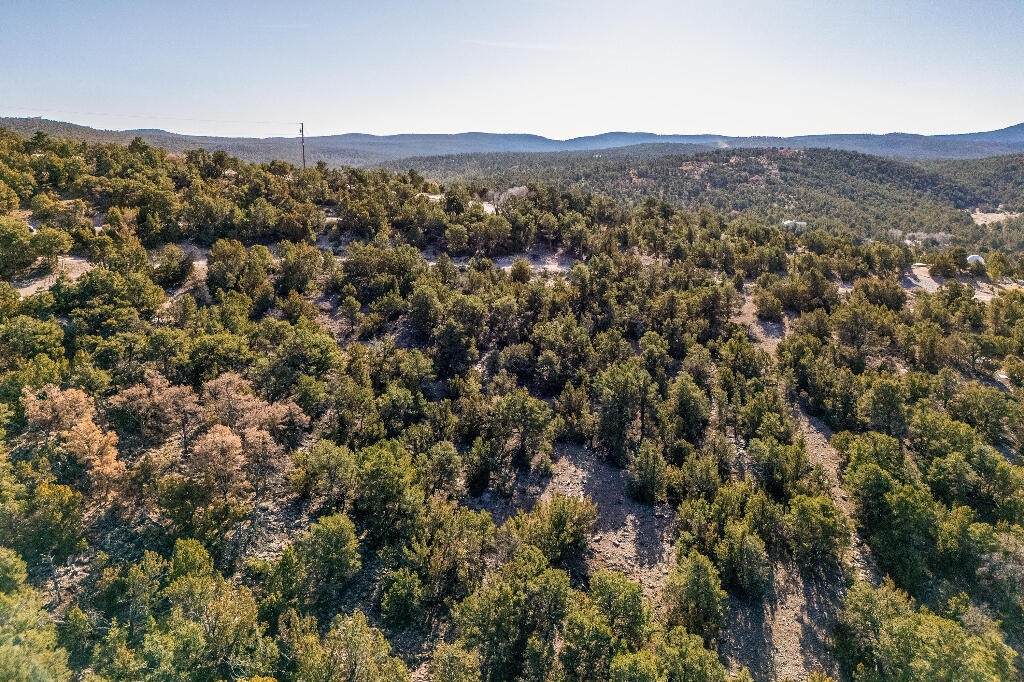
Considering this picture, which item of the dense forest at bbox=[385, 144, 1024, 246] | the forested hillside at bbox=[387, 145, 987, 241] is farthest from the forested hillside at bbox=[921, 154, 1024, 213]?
the forested hillside at bbox=[387, 145, 987, 241]

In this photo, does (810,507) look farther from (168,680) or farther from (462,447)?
(168,680)

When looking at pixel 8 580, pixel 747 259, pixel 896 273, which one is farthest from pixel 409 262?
pixel 896 273

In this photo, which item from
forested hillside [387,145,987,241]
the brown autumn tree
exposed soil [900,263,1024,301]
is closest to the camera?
the brown autumn tree

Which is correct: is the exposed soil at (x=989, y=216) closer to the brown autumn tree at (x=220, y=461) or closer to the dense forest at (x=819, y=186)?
the dense forest at (x=819, y=186)

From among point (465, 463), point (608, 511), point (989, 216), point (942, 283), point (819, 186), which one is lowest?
point (608, 511)

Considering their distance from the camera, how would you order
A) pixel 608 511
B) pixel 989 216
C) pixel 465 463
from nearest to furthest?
pixel 608 511, pixel 465 463, pixel 989 216

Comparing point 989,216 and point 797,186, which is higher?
point 797,186

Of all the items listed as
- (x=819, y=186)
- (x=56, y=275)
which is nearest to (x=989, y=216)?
(x=819, y=186)

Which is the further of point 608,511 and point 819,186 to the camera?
point 819,186

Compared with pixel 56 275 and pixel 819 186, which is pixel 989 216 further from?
pixel 56 275

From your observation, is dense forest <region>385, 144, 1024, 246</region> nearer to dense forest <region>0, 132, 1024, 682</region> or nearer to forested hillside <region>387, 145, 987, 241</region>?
forested hillside <region>387, 145, 987, 241</region>
